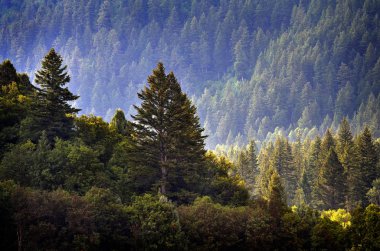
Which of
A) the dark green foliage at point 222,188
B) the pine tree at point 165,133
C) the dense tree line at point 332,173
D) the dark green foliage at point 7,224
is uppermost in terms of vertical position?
the dense tree line at point 332,173

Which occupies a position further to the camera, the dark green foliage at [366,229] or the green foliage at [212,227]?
the green foliage at [212,227]

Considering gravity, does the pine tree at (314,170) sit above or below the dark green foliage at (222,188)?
above

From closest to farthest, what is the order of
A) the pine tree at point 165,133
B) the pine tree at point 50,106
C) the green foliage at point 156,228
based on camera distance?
the green foliage at point 156,228, the pine tree at point 50,106, the pine tree at point 165,133

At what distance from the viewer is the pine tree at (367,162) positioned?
106 metres

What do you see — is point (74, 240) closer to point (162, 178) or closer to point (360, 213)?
point (162, 178)

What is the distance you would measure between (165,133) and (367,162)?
184ft

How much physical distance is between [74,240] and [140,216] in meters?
6.94

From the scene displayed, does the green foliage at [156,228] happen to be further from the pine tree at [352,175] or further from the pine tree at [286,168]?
the pine tree at [286,168]

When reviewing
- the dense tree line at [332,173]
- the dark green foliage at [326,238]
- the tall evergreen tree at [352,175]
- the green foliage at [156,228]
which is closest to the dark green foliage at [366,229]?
the dark green foliage at [326,238]

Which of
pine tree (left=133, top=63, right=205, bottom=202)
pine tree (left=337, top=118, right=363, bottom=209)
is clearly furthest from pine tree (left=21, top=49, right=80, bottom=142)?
pine tree (left=337, top=118, right=363, bottom=209)

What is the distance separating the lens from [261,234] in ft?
177

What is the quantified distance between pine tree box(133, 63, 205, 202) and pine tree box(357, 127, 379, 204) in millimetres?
52455

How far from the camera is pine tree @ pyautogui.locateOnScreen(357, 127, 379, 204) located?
106 metres

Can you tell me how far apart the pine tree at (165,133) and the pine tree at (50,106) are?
365 inches
